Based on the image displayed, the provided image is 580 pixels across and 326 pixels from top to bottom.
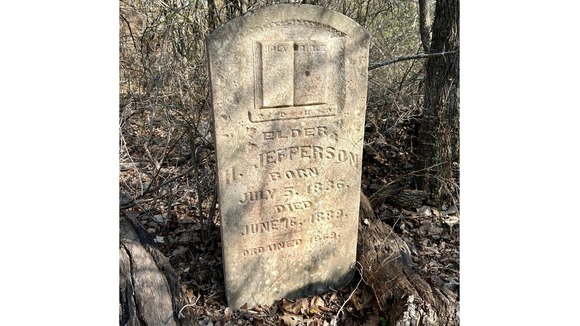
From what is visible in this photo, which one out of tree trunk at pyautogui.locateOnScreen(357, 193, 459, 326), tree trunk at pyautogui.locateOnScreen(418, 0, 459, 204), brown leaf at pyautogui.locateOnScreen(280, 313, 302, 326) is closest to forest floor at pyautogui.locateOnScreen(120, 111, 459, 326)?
brown leaf at pyautogui.locateOnScreen(280, 313, 302, 326)

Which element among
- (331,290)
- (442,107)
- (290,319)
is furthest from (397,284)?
(442,107)

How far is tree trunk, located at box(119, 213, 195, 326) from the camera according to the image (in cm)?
228

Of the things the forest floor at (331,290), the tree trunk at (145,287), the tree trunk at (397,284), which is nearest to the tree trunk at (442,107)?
the forest floor at (331,290)

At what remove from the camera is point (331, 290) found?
3.09 metres

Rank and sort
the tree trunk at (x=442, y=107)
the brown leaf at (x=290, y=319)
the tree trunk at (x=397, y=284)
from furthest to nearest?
1. the tree trunk at (x=442, y=107)
2. the brown leaf at (x=290, y=319)
3. the tree trunk at (x=397, y=284)

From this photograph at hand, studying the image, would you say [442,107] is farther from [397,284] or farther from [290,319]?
[290,319]

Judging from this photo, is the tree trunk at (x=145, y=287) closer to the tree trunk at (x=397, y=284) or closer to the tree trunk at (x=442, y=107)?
the tree trunk at (x=397, y=284)

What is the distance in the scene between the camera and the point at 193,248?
3393 millimetres

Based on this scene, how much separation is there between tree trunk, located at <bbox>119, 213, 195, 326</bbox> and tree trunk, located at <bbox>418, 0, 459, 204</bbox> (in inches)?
86.6

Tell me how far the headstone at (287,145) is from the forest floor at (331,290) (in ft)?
0.43

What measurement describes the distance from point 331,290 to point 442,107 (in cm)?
187

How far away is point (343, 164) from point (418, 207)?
60.4 inches

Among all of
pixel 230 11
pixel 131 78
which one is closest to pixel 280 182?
pixel 230 11

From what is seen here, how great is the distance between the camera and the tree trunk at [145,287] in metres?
2.28
